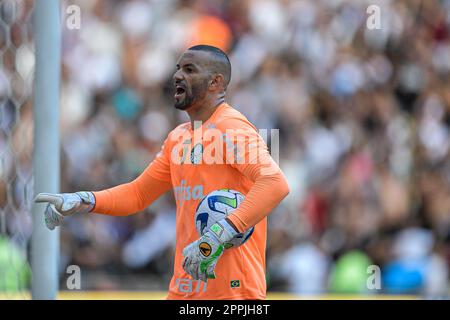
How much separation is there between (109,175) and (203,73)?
4.52 metres

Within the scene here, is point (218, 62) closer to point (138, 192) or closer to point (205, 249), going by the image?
point (138, 192)

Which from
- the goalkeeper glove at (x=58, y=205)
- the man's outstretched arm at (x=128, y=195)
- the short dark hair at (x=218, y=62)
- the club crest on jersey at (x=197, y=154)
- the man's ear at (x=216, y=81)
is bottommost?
the goalkeeper glove at (x=58, y=205)

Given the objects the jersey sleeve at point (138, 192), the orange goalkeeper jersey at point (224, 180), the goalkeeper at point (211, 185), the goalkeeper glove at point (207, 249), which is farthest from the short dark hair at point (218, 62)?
the goalkeeper glove at point (207, 249)

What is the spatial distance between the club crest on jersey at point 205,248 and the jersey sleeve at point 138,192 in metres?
0.72

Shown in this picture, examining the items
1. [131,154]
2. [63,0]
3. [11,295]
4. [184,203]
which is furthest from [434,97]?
[184,203]

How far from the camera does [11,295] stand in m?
5.84

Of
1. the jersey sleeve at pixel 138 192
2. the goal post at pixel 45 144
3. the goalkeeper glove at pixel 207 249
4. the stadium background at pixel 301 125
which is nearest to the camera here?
the goalkeeper glove at pixel 207 249

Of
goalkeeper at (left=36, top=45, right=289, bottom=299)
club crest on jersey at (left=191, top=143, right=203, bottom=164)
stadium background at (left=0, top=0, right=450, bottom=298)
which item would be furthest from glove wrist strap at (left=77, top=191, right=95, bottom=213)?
stadium background at (left=0, top=0, right=450, bottom=298)

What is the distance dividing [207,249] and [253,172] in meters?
0.38

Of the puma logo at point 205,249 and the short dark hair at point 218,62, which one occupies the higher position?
the short dark hair at point 218,62

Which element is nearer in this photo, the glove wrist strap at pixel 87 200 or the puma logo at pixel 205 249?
the puma logo at pixel 205 249

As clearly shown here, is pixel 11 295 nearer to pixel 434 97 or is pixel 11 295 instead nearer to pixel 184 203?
A: pixel 184 203

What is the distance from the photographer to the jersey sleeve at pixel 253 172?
387 cm

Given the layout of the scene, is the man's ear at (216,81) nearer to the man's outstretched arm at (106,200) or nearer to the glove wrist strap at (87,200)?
the man's outstretched arm at (106,200)
